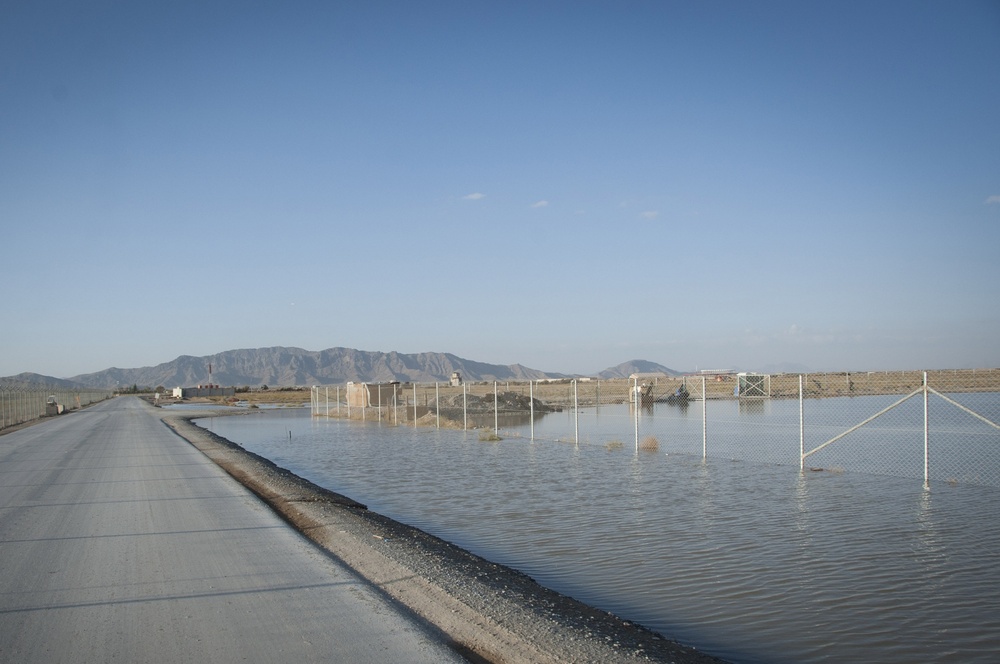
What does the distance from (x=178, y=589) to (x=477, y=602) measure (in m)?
3.03

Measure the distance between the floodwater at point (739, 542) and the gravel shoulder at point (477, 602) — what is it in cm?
65

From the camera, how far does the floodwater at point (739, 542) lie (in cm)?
707

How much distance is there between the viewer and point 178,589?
7.76 meters

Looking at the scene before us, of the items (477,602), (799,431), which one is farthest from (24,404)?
(477,602)

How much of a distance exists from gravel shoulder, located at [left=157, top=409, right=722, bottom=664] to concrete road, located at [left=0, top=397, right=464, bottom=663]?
0.32 m

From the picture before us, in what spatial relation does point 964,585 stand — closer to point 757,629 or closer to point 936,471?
point 757,629

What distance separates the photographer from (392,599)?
7547 mm

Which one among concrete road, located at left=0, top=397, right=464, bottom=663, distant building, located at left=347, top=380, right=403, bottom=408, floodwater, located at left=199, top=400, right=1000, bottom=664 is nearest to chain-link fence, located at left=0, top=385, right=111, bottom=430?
distant building, located at left=347, top=380, right=403, bottom=408

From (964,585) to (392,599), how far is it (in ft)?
19.7

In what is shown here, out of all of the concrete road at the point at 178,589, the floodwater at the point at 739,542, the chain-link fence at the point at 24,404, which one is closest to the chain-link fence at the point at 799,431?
the floodwater at the point at 739,542

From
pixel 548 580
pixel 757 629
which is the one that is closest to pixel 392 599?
pixel 548 580

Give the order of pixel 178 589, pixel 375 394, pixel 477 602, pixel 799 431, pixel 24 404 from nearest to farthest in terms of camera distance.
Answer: pixel 477 602
pixel 178 589
pixel 799 431
pixel 24 404
pixel 375 394

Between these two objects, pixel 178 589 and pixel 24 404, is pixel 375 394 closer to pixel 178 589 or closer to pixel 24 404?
pixel 24 404

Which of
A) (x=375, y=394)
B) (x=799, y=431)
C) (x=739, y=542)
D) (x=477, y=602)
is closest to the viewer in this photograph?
(x=477, y=602)
